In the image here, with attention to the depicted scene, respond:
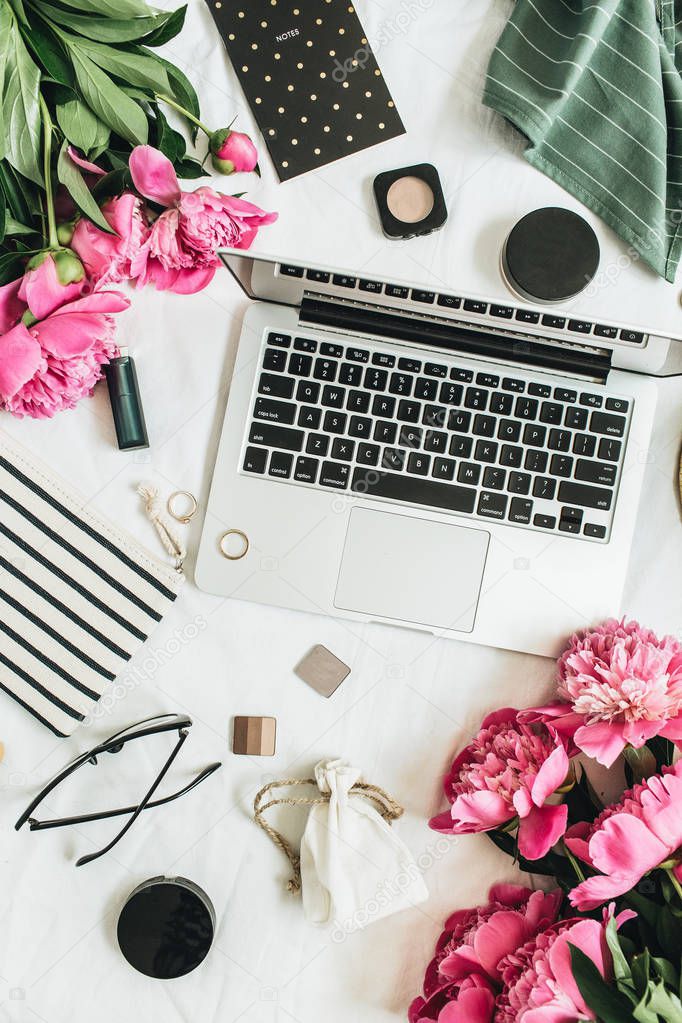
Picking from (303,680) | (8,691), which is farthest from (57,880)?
(303,680)

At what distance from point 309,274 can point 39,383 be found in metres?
0.23

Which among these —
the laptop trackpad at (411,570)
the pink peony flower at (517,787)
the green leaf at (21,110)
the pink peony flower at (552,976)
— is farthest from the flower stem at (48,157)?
the pink peony flower at (552,976)

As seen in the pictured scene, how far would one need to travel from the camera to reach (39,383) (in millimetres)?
614

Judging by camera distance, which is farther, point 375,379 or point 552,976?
point 375,379

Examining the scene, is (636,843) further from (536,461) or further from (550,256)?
(550,256)

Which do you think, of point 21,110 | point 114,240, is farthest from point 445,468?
point 21,110

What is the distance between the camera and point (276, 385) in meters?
0.71

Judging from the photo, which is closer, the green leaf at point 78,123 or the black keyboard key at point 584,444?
the green leaf at point 78,123

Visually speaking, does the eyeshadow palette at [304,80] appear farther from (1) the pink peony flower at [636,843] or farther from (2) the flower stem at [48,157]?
(1) the pink peony flower at [636,843]

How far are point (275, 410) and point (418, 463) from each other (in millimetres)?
139

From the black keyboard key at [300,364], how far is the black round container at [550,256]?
0.61 feet

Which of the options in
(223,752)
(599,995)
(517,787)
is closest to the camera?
(599,995)

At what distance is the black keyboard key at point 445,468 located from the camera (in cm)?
71

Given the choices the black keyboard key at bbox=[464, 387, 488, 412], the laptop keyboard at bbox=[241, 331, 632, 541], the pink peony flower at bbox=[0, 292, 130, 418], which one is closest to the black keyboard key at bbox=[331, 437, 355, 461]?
the laptop keyboard at bbox=[241, 331, 632, 541]
